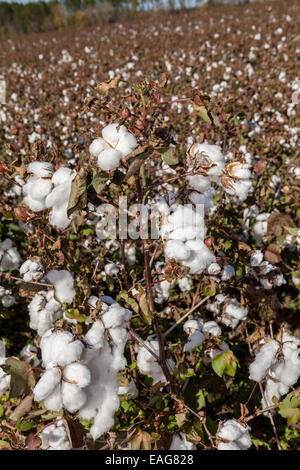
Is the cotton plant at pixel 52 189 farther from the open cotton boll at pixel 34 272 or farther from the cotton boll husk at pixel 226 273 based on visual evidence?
the cotton boll husk at pixel 226 273

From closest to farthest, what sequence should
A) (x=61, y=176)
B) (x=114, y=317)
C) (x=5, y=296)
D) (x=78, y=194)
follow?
(x=78, y=194) → (x=61, y=176) → (x=114, y=317) → (x=5, y=296)

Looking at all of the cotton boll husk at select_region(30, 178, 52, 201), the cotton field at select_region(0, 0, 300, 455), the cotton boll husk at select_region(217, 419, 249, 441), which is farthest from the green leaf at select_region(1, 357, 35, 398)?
the cotton boll husk at select_region(217, 419, 249, 441)

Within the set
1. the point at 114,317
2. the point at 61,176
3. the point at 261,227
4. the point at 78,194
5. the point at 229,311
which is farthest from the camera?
the point at 261,227

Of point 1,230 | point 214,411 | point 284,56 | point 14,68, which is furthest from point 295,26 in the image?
point 214,411

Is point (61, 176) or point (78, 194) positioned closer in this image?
point (78, 194)

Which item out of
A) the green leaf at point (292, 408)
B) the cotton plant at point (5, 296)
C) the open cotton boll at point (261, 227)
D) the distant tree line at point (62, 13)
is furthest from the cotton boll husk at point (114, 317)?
the distant tree line at point (62, 13)

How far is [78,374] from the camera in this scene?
2.96ft

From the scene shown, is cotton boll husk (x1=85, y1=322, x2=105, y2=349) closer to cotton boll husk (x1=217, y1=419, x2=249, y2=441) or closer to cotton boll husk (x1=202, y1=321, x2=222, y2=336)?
cotton boll husk (x1=217, y1=419, x2=249, y2=441)

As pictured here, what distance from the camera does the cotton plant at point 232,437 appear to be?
128 centimetres

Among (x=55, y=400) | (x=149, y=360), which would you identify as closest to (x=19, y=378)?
(x=55, y=400)

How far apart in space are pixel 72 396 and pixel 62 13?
40442mm

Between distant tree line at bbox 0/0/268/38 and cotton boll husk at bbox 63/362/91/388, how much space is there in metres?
30.2

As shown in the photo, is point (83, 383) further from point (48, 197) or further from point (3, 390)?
point (3, 390)

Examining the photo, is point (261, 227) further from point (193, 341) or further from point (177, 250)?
point (177, 250)
